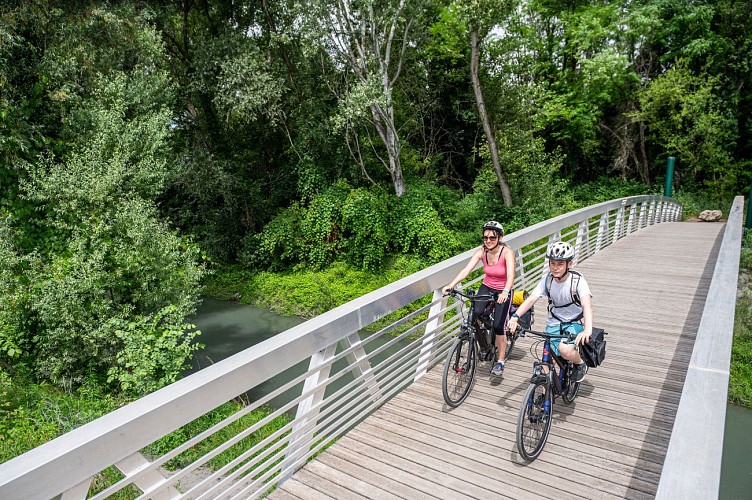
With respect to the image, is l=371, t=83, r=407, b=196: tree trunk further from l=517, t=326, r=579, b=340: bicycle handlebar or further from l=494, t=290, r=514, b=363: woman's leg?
l=517, t=326, r=579, b=340: bicycle handlebar

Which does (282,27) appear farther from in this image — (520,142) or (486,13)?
(520,142)

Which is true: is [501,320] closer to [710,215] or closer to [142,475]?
[142,475]

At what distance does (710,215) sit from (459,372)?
20.6m

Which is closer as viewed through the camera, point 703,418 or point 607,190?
point 703,418

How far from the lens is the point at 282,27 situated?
17391 mm

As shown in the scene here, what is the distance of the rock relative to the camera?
20.0 m

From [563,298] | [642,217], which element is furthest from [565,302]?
[642,217]

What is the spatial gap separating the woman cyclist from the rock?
19.8 m

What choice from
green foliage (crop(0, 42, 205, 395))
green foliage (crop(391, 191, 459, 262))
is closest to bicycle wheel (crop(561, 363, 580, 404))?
green foliage (crop(0, 42, 205, 395))

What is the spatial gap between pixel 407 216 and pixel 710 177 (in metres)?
16.4

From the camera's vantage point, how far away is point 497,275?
4973 mm

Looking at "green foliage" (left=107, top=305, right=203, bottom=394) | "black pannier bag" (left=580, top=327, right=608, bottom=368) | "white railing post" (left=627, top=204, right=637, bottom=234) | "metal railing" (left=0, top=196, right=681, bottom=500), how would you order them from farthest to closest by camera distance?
"white railing post" (left=627, top=204, right=637, bottom=234)
"green foliage" (left=107, top=305, right=203, bottom=394)
"black pannier bag" (left=580, top=327, right=608, bottom=368)
"metal railing" (left=0, top=196, right=681, bottom=500)

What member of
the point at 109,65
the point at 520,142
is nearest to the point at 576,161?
the point at 520,142

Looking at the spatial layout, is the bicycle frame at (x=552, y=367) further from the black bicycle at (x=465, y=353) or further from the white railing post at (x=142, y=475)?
the white railing post at (x=142, y=475)
